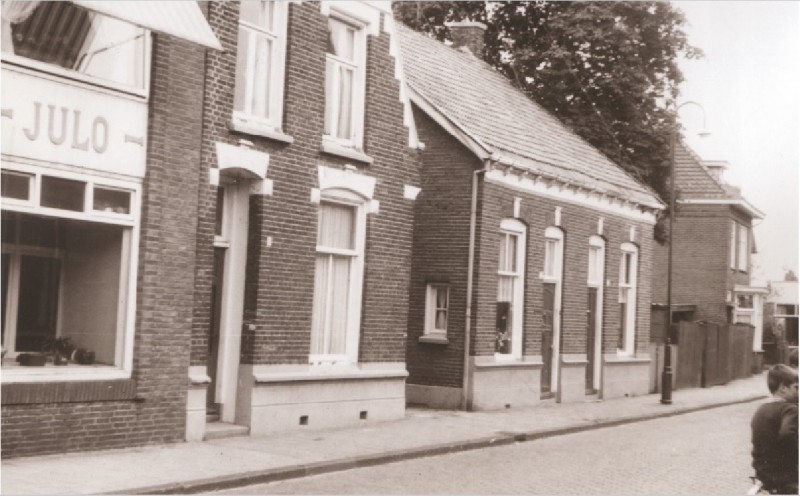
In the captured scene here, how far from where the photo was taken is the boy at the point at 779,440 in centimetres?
757

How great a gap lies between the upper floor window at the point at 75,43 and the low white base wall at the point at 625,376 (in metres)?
16.3

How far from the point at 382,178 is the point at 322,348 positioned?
9.98 ft

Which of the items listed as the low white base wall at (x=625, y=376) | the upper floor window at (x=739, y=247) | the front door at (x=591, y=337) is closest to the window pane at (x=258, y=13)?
the front door at (x=591, y=337)

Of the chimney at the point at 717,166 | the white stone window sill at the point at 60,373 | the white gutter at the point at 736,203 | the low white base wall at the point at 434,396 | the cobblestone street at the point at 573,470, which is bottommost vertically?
the cobblestone street at the point at 573,470

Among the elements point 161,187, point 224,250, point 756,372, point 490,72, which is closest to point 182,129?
point 161,187

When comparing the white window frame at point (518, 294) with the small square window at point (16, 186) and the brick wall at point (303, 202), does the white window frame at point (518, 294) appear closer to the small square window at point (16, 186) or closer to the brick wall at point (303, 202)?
the brick wall at point (303, 202)

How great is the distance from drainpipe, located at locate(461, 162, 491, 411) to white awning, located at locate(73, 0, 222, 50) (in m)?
9.10

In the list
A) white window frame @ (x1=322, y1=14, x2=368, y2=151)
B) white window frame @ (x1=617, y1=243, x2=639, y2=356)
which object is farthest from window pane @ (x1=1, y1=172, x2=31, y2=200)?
white window frame @ (x1=617, y1=243, x2=639, y2=356)

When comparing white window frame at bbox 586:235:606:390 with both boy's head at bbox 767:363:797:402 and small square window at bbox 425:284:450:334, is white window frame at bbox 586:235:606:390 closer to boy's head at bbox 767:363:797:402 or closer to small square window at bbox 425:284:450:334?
small square window at bbox 425:284:450:334

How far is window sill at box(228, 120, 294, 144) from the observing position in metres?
15.0

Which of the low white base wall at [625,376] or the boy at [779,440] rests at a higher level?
the boy at [779,440]

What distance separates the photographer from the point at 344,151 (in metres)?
17.1

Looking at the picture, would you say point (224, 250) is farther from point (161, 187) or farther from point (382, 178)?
point (382, 178)

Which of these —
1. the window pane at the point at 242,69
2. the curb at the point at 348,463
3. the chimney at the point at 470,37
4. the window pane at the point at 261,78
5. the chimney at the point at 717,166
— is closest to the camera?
the curb at the point at 348,463
